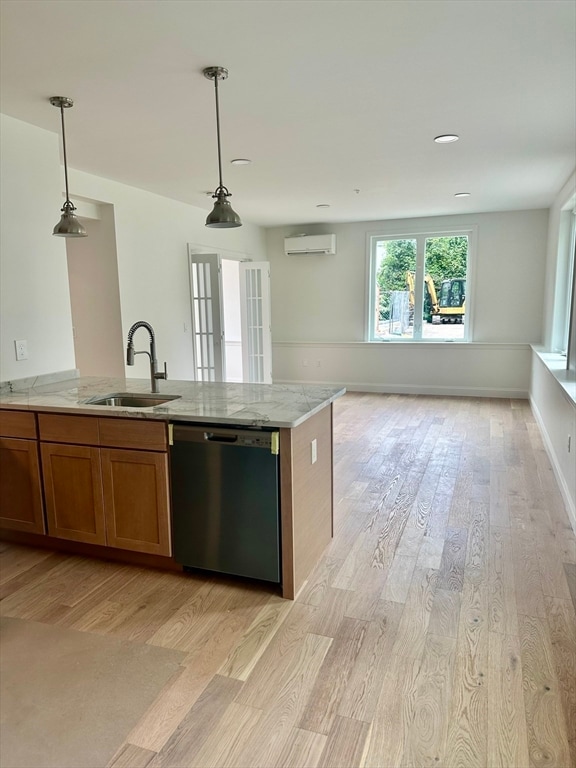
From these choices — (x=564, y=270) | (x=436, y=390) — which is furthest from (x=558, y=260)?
(x=436, y=390)

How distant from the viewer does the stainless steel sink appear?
289 centimetres

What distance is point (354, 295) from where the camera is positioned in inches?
311

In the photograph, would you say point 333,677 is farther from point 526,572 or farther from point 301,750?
point 526,572

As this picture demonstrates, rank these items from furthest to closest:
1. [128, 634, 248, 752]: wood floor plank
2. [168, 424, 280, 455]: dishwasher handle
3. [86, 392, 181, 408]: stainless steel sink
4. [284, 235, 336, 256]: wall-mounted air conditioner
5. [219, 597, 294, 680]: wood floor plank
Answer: [284, 235, 336, 256]: wall-mounted air conditioner → [86, 392, 181, 408]: stainless steel sink → [168, 424, 280, 455]: dishwasher handle → [219, 597, 294, 680]: wood floor plank → [128, 634, 248, 752]: wood floor plank

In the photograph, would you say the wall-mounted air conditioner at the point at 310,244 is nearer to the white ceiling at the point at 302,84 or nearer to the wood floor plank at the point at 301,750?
the white ceiling at the point at 302,84

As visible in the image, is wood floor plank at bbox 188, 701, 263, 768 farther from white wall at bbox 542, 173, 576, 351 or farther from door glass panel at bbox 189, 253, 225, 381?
white wall at bbox 542, 173, 576, 351

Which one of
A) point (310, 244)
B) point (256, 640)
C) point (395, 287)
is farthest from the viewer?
point (310, 244)

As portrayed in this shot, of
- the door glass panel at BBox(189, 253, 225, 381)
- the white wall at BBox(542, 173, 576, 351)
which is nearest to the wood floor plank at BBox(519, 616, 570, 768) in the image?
the white wall at BBox(542, 173, 576, 351)

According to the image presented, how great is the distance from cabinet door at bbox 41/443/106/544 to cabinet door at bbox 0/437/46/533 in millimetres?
66

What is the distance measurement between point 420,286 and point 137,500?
239 inches

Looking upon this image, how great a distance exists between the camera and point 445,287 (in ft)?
24.4

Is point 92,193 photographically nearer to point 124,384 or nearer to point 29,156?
point 29,156

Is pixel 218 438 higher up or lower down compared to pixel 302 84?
lower down

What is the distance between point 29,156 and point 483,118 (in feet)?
9.78
